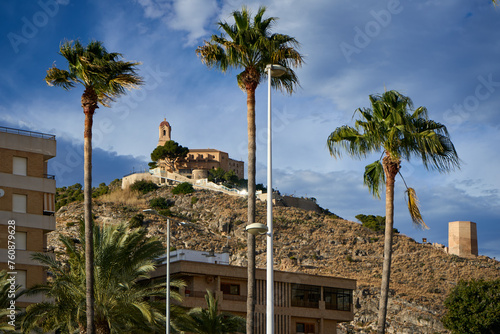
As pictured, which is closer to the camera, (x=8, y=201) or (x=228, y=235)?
(x=8, y=201)

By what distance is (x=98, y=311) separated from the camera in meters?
31.2

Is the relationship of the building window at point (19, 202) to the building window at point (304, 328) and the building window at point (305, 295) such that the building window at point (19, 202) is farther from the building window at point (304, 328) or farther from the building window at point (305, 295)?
the building window at point (304, 328)

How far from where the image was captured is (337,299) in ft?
183

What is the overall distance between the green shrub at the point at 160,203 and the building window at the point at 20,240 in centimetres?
10151

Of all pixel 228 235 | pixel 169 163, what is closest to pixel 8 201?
pixel 228 235

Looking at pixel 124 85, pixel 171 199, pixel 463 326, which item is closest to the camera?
pixel 124 85

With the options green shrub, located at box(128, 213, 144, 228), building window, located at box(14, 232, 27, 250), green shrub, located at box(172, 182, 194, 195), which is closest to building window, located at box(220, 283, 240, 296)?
building window, located at box(14, 232, 27, 250)

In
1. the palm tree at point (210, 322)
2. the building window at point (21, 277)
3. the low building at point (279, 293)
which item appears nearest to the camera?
the palm tree at point (210, 322)

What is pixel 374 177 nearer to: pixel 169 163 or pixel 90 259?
pixel 90 259

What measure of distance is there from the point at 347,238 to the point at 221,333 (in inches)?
3662

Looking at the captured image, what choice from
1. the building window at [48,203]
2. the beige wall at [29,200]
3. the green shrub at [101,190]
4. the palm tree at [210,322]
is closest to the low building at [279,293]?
the palm tree at [210,322]

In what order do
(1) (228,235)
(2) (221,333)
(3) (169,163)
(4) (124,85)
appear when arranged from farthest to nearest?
(3) (169,163), (1) (228,235), (2) (221,333), (4) (124,85)

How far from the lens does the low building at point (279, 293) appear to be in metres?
47.5

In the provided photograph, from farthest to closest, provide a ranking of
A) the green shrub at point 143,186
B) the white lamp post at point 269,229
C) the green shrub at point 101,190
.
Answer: the green shrub at point 101,190, the green shrub at point 143,186, the white lamp post at point 269,229
